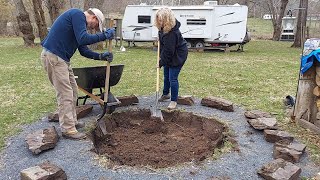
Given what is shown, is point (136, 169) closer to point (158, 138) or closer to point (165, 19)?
point (158, 138)

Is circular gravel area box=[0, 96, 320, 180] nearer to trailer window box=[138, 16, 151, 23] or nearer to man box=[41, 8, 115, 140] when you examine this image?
man box=[41, 8, 115, 140]

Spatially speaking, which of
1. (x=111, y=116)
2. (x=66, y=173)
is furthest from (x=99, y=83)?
(x=66, y=173)

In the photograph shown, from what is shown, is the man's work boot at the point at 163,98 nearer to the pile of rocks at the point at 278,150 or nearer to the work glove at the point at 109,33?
the pile of rocks at the point at 278,150

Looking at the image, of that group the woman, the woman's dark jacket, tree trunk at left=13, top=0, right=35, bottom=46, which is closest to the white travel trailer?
tree trunk at left=13, top=0, right=35, bottom=46

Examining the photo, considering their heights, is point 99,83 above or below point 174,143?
above

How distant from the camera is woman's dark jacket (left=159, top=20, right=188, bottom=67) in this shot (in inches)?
192

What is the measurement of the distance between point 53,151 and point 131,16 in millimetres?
13779

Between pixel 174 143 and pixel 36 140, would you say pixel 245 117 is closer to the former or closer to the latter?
pixel 174 143

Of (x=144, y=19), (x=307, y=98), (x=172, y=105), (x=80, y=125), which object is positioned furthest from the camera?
(x=144, y=19)

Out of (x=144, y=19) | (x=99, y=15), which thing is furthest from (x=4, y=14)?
(x=99, y=15)

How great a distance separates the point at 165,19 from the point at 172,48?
1.47 ft

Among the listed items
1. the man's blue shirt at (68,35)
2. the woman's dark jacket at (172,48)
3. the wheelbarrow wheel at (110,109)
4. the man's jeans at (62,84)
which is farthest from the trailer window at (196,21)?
the man's blue shirt at (68,35)

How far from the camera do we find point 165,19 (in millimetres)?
4734

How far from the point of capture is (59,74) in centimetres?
384
